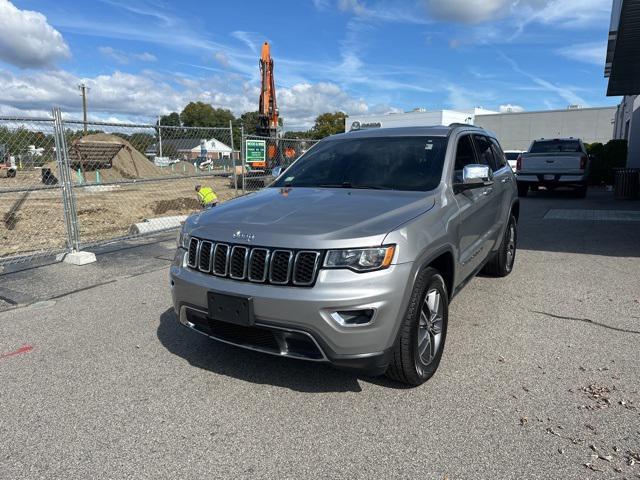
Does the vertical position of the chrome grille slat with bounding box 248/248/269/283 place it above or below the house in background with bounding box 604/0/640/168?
below

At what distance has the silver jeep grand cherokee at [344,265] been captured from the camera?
2891 mm

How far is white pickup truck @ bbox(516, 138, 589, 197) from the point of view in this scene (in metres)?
15.3

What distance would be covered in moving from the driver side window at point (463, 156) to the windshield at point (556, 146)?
13217mm

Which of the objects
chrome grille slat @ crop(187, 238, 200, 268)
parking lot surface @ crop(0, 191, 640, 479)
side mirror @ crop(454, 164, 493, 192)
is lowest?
parking lot surface @ crop(0, 191, 640, 479)

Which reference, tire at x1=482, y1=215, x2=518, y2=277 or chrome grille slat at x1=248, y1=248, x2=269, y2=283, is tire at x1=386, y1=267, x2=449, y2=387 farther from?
tire at x1=482, y1=215, x2=518, y2=277

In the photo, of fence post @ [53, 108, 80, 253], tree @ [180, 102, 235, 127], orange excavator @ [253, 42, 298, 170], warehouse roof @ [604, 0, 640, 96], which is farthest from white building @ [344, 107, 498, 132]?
tree @ [180, 102, 235, 127]

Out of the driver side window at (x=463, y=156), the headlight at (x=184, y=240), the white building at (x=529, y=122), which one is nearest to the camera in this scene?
the headlight at (x=184, y=240)

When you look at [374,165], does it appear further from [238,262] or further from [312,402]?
[312,402]

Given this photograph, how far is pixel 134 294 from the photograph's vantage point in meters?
5.67

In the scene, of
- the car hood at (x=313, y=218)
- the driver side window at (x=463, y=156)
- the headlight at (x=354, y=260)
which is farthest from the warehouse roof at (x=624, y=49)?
the headlight at (x=354, y=260)

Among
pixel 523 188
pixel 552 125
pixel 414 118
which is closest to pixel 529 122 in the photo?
pixel 552 125

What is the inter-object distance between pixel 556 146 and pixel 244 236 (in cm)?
1636

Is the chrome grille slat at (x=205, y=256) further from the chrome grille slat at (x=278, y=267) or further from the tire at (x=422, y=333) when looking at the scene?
the tire at (x=422, y=333)

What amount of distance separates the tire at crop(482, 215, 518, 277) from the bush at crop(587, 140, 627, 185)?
16032 millimetres
